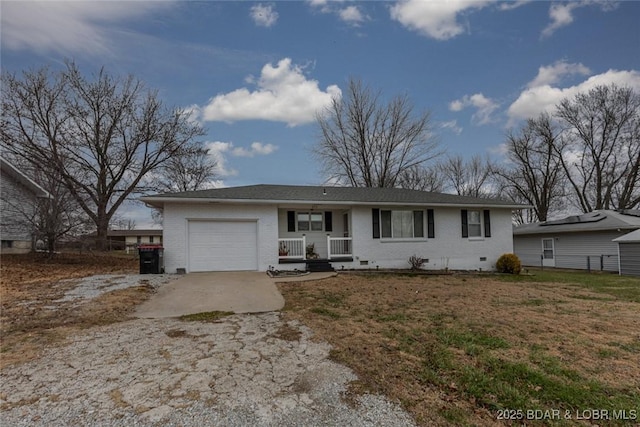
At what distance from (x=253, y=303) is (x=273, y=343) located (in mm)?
2792

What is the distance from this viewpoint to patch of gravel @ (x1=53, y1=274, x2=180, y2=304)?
24.8 ft

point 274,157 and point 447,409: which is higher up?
point 274,157

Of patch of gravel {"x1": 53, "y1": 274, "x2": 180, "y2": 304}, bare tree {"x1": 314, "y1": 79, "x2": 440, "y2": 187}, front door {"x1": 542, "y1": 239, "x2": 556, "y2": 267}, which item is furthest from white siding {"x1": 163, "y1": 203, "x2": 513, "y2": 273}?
bare tree {"x1": 314, "y1": 79, "x2": 440, "y2": 187}

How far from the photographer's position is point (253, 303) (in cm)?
726

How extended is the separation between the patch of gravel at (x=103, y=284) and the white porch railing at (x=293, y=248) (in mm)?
4072

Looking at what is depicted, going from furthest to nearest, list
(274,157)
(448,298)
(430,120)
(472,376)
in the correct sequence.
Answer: (430,120) → (274,157) → (448,298) → (472,376)

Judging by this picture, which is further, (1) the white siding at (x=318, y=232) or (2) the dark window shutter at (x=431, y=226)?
(2) the dark window shutter at (x=431, y=226)

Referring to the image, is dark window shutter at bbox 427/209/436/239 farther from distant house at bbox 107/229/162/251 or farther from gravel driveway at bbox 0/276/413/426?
distant house at bbox 107/229/162/251

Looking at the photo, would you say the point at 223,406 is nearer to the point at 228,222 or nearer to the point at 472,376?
the point at 472,376

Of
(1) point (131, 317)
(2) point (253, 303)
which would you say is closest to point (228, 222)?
(2) point (253, 303)

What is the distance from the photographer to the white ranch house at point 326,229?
12180 mm

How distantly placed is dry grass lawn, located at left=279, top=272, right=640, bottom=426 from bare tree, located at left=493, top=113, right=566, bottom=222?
2475 centimetres

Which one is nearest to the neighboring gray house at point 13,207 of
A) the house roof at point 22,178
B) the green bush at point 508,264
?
the house roof at point 22,178

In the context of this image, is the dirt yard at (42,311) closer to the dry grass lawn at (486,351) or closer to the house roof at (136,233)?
the dry grass lawn at (486,351)
